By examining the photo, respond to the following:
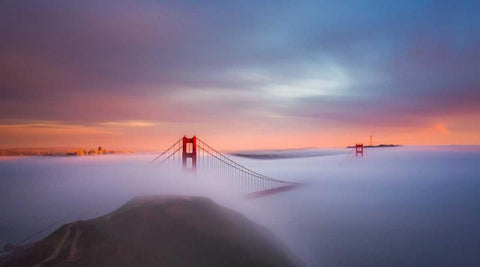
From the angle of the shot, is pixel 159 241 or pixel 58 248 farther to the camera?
pixel 159 241

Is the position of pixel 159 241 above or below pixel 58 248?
below

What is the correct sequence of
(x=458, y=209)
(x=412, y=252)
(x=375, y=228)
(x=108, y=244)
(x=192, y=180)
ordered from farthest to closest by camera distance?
1. (x=458, y=209)
2. (x=375, y=228)
3. (x=412, y=252)
4. (x=192, y=180)
5. (x=108, y=244)

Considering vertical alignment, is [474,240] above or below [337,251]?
below

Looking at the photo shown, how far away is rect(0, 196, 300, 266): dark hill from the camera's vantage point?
49.5 ft

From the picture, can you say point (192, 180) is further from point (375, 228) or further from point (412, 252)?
point (375, 228)

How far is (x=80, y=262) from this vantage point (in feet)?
47.2

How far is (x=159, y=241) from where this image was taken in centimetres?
1920

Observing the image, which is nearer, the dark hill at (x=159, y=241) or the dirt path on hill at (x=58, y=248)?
the dirt path on hill at (x=58, y=248)

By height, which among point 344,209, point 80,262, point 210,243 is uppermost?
point 80,262

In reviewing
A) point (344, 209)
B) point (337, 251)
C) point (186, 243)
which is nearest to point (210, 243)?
point (186, 243)

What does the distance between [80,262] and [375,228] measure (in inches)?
2742

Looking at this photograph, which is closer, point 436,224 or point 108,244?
point 108,244

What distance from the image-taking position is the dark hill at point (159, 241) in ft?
49.5

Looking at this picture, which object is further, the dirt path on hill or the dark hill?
the dark hill
